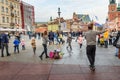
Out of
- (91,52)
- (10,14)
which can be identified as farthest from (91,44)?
(10,14)

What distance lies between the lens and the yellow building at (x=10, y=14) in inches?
2923

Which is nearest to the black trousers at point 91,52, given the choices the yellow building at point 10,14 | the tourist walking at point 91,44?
the tourist walking at point 91,44

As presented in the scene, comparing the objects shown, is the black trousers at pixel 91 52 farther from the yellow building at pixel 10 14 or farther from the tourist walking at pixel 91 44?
the yellow building at pixel 10 14

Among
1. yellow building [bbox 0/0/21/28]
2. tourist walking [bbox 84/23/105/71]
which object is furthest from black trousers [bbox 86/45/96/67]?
yellow building [bbox 0/0/21/28]

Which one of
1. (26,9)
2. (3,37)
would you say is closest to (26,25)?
(26,9)

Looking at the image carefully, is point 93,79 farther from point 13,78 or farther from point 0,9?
point 0,9

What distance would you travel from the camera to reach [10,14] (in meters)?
81.0

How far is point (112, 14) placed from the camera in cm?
14812

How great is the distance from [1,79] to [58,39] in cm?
2316

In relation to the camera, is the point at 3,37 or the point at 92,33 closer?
the point at 92,33

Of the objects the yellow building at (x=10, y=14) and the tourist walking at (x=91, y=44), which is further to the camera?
the yellow building at (x=10, y=14)

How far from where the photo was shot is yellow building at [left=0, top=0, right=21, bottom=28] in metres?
74.2

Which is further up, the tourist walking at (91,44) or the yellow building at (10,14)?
the yellow building at (10,14)

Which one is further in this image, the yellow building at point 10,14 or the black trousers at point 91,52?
the yellow building at point 10,14
